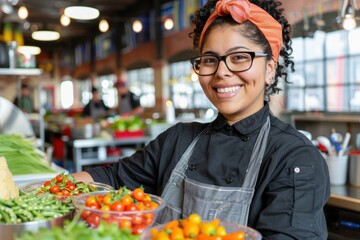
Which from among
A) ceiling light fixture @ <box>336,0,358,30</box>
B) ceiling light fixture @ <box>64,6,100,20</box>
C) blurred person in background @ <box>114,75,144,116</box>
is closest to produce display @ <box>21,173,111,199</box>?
ceiling light fixture @ <box>336,0,358,30</box>

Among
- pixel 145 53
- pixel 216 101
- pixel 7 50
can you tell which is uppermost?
pixel 145 53

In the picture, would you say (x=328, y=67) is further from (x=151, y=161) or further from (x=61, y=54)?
(x=61, y=54)

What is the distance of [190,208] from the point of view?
4.70ft

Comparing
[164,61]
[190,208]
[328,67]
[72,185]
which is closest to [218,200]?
[190,208]

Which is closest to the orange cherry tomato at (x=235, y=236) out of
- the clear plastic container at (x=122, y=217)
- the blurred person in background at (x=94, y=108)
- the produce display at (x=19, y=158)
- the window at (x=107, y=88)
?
the clear plastic container at (x=122, y=217)

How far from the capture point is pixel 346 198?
7.61 feet

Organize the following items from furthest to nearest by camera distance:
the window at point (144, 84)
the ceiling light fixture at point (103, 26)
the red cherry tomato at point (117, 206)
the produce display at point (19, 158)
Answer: the window at point (144, 84) < the ceiling light fixture at point (103, 26) < the produce display at point (19, 158) < the red cherry tomato at point (117, 206)

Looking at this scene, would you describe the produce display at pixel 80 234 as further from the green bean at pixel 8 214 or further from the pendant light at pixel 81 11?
the pendant light at pixel 81 11

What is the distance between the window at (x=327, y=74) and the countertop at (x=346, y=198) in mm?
4335

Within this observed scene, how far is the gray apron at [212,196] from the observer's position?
1.32 m

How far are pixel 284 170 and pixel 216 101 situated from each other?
36 centimetres

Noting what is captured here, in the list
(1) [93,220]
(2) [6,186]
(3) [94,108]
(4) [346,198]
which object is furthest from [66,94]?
(1) [93,220]

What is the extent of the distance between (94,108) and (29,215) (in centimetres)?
823

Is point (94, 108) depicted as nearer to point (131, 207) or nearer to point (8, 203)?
point (8, 203)
